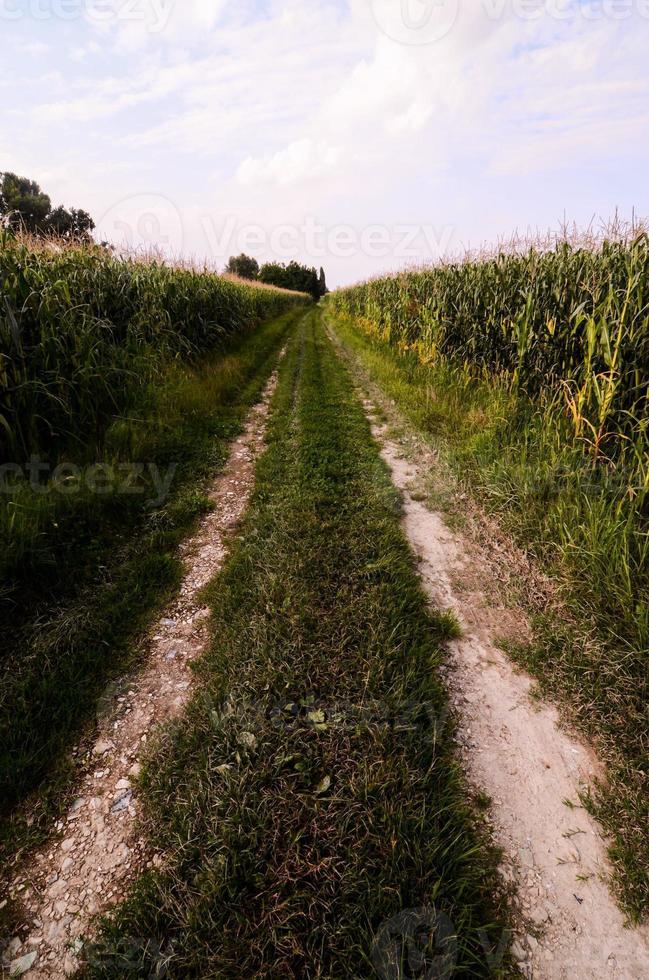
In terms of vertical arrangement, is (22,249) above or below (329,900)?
above

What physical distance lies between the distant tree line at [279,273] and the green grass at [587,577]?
58.8 m

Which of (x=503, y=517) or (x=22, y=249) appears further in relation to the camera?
(x=22, y=249)

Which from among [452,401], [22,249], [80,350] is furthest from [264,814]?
[22,249]

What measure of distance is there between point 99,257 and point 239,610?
7590mm

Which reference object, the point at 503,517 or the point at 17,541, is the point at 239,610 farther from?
the point at 503,517

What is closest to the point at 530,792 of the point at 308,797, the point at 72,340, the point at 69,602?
the point at 308,797

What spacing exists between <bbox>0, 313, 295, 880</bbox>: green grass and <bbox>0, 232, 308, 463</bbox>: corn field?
0.51 meters

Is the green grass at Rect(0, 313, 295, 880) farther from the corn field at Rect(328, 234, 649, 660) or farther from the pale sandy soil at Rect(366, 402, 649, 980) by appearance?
the corn field at Rect(328, 234, 649, 660)

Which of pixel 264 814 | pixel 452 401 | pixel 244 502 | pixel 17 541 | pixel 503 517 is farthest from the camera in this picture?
pixel 452 401

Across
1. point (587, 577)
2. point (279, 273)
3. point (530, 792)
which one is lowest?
point (530, 792)

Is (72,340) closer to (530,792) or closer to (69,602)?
(69,602)

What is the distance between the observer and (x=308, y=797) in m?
1.90

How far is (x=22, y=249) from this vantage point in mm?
5789

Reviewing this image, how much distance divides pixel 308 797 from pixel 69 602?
7.51ft
